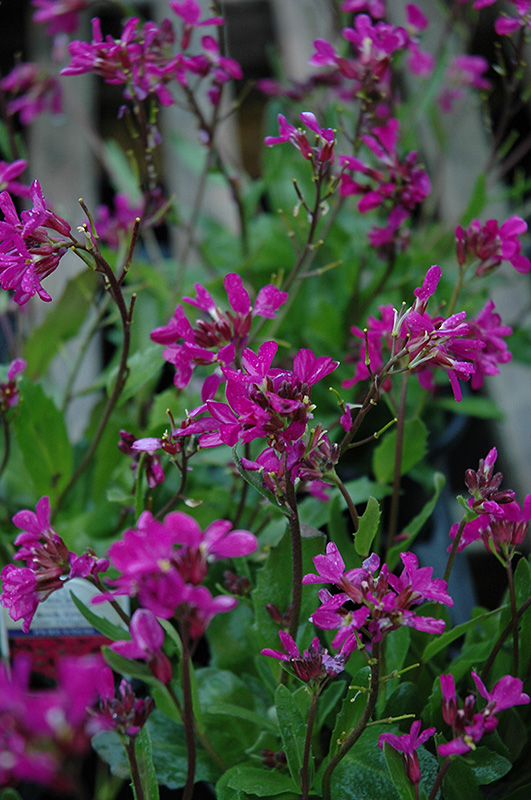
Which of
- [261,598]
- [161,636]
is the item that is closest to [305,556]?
[261,598]

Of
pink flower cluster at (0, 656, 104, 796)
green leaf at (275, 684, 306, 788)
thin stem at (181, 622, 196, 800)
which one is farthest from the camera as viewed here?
green leaf at (275, 684, 306, 788)

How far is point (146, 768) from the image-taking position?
459 mm

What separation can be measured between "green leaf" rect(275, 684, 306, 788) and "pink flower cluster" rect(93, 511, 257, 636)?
0.16 meters

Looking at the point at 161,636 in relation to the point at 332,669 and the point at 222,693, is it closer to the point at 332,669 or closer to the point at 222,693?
the point at 332,669

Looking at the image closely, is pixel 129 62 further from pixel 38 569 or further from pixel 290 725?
pixel 290 725

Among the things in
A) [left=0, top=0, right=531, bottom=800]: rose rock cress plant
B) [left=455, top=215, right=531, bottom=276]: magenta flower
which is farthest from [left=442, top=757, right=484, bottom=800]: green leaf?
[left=455, top=215, right=531, bottom=276]: magenta flower

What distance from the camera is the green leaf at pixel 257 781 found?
48 centimetres

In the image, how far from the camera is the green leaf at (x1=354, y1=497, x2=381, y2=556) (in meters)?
0.45

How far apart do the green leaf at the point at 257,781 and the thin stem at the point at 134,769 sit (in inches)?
2.6

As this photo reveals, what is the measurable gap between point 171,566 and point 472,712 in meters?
0.21

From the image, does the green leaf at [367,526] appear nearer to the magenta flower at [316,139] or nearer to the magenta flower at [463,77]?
the magenta flower at [316,139]

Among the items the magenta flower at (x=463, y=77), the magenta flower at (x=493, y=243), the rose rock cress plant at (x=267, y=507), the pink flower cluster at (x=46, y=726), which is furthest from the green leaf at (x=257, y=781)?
the magenta flower at (x=463, y=77)

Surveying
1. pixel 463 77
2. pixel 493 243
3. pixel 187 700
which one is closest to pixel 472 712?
pixel 187 700

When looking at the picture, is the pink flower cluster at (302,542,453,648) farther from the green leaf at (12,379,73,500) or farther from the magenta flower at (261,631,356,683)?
the green leaf at (12,379,73,500)
